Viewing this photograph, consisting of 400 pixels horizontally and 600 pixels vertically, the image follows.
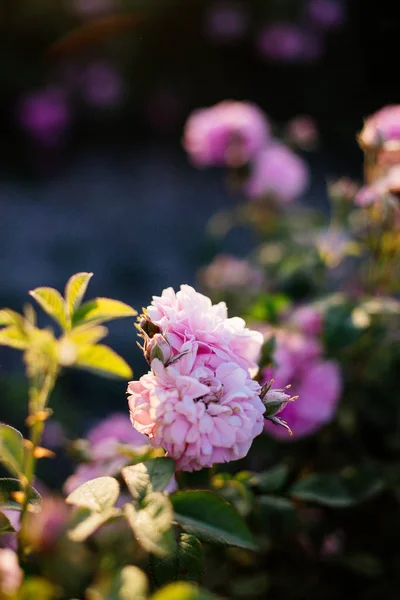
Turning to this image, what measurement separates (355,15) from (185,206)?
1.67 metres

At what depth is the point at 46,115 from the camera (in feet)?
10.3

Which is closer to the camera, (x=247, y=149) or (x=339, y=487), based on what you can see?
(x=339, y=487)

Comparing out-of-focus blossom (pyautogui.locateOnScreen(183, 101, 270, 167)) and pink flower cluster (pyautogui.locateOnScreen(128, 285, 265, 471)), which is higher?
out-of-focus blossom (pyautogui.locateOnScreen(183, 101, 270, 167))

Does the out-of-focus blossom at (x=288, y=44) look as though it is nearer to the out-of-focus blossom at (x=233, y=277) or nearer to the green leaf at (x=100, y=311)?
the out-of-focus blossom at (x=233, y=277)

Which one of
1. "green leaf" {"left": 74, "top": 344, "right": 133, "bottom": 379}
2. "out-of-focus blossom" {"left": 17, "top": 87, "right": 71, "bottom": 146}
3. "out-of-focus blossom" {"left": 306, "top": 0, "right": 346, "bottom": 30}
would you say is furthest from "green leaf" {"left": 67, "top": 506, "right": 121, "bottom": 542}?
"out-of-focus blossom" {"left": 306, "top": 0, "right": 346, "bottom": 30}

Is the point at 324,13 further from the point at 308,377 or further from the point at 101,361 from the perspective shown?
the point at 101,361

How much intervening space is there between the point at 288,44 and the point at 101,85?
40.6 inches

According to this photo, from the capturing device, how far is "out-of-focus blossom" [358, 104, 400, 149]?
0.95m

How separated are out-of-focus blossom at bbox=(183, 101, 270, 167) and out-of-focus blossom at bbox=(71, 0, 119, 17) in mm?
2140

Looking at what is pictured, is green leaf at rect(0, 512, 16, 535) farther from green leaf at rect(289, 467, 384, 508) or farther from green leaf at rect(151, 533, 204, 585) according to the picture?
green leaf at rect(289, 467, 384, 508)

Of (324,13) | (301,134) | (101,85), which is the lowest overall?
(301,134)

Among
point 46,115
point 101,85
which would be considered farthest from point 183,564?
point 101,85

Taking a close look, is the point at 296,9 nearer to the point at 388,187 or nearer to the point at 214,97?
the point at 214,97

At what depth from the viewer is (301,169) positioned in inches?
56.8
